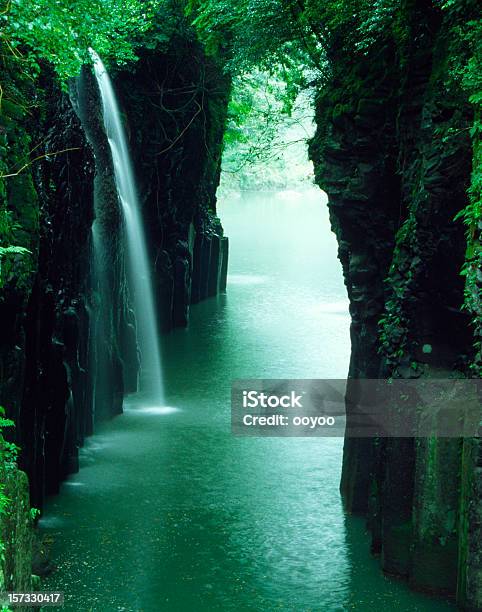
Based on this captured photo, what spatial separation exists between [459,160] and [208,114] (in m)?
16.7

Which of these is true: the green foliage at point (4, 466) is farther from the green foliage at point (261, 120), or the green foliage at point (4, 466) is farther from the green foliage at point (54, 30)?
the green foliage at point (261, 120)

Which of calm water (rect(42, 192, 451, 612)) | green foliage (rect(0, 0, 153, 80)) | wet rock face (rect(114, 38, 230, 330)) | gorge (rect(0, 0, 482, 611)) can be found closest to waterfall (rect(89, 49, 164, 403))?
calm water (rect(42, 192, 451, 612))

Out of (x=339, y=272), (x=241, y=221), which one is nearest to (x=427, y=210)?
(x=339, y=272)

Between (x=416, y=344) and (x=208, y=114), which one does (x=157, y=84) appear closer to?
(x=208, y=114)

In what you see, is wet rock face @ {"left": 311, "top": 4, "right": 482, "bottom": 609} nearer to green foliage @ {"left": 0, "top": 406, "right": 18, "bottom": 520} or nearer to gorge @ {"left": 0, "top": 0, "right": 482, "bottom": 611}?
gorge @ {"left": 0, "top": 0, "right": 482, "bottom": 611}

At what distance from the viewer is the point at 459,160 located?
32.8 feet

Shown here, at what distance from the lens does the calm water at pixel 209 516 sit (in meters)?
10.8

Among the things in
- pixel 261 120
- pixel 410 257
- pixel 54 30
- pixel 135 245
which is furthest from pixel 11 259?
pixel 261 120

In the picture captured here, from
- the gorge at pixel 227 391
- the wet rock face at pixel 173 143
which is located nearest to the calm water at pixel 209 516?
the gorge at pixel 227 391

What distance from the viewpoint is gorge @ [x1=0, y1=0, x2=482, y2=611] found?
33.3 feet

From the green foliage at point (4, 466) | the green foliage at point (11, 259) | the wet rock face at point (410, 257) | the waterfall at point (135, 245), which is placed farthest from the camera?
the waterfall at point (135, 245)

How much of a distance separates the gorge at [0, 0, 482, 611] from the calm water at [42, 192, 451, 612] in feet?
0.13

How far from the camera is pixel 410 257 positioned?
1080 cm

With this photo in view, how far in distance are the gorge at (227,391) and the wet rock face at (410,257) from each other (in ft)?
0.08
